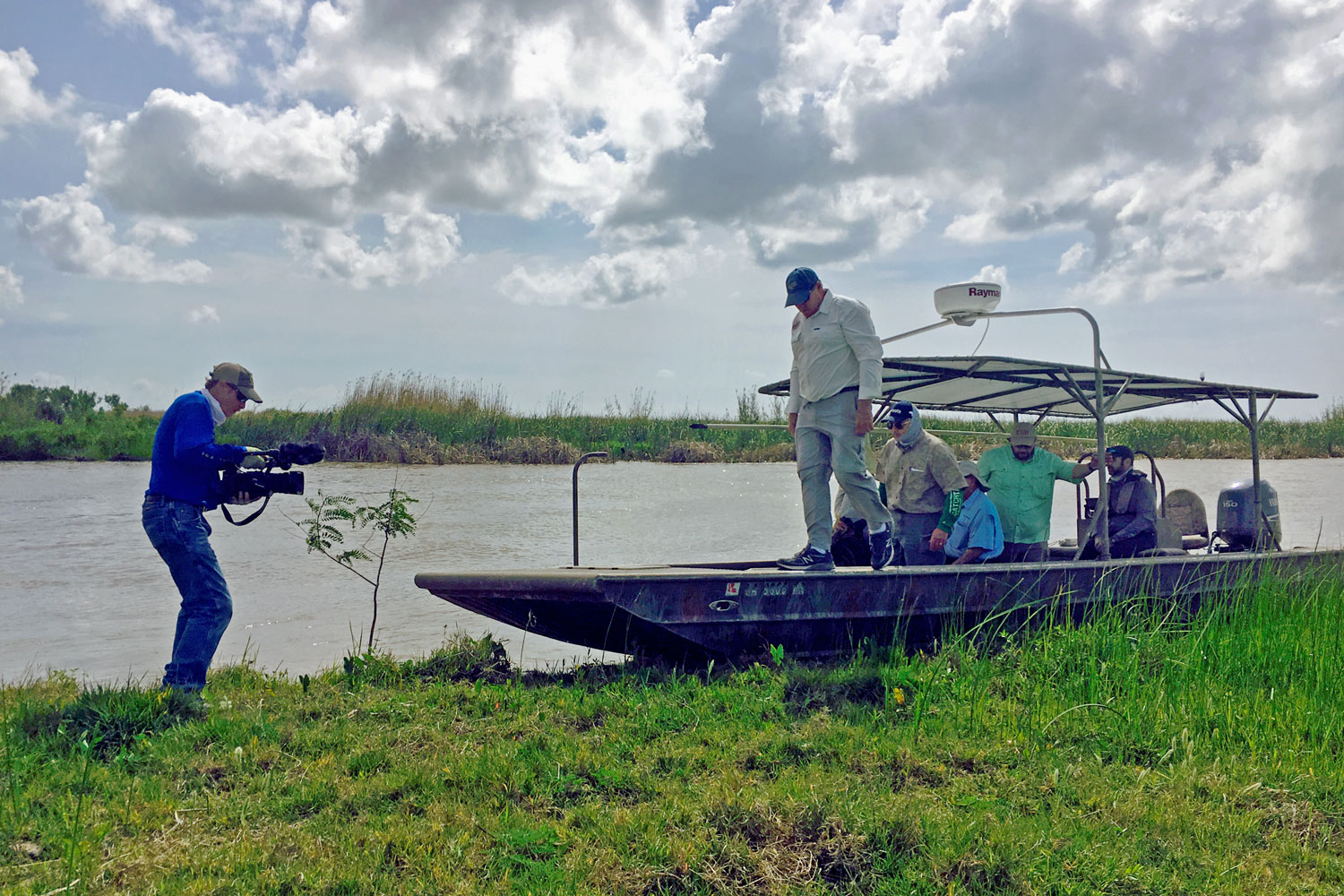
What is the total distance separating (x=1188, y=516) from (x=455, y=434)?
15.3 metres

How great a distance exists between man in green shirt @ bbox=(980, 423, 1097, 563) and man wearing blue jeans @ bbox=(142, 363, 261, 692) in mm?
5229

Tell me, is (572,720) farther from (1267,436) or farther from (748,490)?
(1267,436)

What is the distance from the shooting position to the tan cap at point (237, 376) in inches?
214

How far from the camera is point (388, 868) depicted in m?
3.40

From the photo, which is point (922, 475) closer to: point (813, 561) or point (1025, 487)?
point (1025, 487)

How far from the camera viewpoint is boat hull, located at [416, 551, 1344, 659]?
19.3ft

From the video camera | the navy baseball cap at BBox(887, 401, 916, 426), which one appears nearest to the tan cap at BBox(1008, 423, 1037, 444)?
the navy baseball cap at BBox(887, 401, 916, 426)

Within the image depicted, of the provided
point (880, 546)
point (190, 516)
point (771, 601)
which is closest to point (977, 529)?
point (880, 546)

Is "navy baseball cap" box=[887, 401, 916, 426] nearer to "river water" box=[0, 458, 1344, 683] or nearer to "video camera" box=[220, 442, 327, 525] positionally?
"river water" box=[0, 458, 1344, 683]

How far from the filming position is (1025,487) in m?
7.42

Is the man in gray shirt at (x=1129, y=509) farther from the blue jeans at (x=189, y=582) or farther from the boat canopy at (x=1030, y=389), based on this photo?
the blue jeans at (x=189, y=582)

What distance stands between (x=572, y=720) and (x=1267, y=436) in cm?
2890

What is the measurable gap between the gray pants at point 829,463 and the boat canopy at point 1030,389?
119cm

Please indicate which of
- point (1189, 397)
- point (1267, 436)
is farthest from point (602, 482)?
point (1267, 436)
